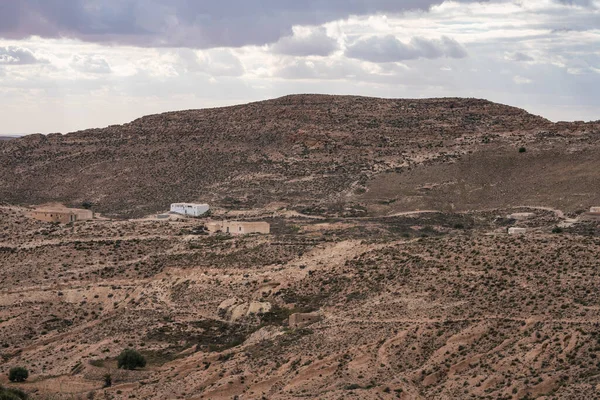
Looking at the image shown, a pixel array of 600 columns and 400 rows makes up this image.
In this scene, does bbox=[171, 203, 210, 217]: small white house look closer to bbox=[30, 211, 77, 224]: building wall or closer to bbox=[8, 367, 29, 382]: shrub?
bbox=[30, 211, 77, 224]: building wall

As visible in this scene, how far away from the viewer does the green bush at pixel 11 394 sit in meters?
33.9

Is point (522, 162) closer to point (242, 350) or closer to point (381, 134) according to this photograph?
point (381, 134)

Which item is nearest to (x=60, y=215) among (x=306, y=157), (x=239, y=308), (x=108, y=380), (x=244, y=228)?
(x=244, y=228)

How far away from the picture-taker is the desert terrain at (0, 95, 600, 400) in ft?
117

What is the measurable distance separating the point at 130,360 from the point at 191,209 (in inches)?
1369

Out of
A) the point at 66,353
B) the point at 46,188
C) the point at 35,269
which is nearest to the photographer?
the point at 66,353

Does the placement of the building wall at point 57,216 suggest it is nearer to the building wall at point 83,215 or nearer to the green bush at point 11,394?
the building wall at point 83,215

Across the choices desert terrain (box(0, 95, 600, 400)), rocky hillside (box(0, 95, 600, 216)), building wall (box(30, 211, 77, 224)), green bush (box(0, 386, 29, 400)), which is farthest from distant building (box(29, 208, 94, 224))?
green bush (box(0, 386, 29, 400))

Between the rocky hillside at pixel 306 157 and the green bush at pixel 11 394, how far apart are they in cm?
4081

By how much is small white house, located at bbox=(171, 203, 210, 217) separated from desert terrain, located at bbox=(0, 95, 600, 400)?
2381 mm

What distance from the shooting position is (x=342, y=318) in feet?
136

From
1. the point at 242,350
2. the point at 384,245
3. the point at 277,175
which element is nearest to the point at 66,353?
the point at 242,350

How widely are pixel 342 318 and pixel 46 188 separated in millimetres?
54642

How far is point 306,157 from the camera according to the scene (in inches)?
3561
